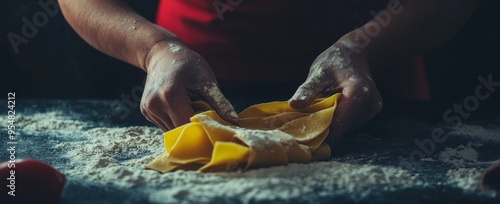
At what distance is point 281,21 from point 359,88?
353 mm

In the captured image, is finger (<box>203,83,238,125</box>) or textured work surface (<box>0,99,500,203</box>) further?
finger (<box>203,83,238,125</box>)

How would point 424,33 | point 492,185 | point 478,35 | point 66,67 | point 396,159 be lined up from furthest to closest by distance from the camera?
point 66,67, point 478,35, point 424,33, point 396,159, point 492,185

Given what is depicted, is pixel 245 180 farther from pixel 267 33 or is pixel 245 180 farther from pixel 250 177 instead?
pixel 267 33

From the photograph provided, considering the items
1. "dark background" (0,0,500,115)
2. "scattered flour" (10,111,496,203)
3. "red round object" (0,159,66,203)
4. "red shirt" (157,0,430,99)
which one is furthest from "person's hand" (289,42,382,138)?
"dark background" (0,0,500,115)

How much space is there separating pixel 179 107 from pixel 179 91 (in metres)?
0.03

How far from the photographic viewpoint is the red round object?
76 cm

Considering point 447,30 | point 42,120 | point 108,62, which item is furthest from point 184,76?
point 108,62

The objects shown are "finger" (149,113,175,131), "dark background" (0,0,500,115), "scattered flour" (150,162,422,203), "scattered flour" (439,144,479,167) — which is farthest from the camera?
"dark background" (0,0,500,115)

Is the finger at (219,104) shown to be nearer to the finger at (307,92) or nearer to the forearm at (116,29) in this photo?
the finger at (307,92)

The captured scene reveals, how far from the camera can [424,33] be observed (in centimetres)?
128

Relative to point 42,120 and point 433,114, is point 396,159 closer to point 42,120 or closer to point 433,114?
point 433,114

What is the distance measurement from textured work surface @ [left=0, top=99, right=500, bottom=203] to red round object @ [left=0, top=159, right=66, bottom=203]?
2 cm

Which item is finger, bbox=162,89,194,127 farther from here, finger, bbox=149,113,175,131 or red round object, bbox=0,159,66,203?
red round object, bbox=0,159,66,203

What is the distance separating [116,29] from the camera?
4.32 ft
